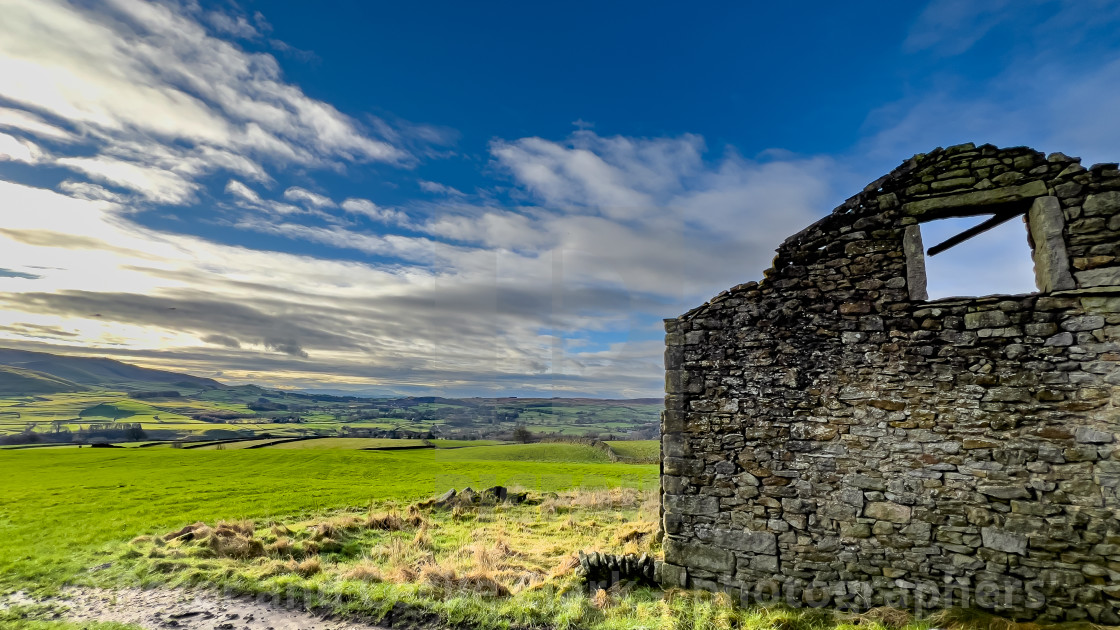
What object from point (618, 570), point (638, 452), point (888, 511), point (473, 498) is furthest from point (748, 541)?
point (638, 452)

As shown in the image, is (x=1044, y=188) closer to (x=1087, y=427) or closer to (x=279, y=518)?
(x=1087, y=427)

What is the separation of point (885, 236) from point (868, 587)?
18.2 feet

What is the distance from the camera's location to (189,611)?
6.91 meters

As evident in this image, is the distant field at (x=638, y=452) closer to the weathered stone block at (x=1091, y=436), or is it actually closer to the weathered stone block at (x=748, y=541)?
the weathered stone block at (x=748, y=541)

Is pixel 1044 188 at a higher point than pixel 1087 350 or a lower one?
higher

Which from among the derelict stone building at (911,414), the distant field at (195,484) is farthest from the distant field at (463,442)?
the derelict stone building at (911,414)

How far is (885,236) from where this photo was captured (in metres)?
6.95

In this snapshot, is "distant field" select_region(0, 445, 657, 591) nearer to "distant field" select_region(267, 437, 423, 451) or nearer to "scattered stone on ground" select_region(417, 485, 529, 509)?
"scattered stone on ground" select_region(417, 485, 529, 509)

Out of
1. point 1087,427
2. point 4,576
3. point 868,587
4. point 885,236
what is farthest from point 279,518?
point 1087,427

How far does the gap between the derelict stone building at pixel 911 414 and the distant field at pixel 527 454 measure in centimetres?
2897

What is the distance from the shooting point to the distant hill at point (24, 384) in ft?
401

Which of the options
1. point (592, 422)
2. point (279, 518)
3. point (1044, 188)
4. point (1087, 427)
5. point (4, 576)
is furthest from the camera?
point (592, 422)

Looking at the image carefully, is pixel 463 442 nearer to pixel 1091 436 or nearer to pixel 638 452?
pixel 638 452

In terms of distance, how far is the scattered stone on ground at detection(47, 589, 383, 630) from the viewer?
6.49 meters
